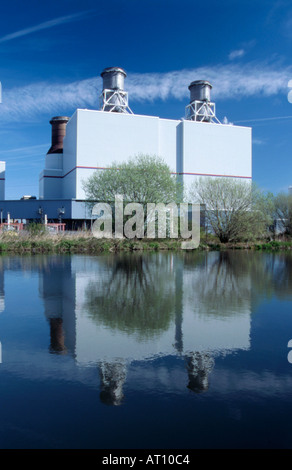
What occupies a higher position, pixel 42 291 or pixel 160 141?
pixel 160 141

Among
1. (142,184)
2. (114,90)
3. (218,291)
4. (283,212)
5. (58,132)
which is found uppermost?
(114,90)

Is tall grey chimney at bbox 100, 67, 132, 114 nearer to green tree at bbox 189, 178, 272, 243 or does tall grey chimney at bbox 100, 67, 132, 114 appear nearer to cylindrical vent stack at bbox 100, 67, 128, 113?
cylindrical vent stack at bbox 100, 67, 128, 113

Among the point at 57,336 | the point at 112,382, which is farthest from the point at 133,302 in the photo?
the point at 112,382

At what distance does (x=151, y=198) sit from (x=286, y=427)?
2564 centimetres

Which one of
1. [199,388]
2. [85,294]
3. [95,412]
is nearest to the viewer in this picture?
[95,412]

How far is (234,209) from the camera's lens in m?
29.8

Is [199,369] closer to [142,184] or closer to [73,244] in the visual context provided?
[73,244]

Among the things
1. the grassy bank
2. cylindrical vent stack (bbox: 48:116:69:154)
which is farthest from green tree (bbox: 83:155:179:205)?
cylindrical vent stack (bbox: 48:116:69:154)

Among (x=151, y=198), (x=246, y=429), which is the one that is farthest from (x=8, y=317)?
(x=151, y=198)

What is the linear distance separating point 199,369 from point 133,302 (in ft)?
11.5
